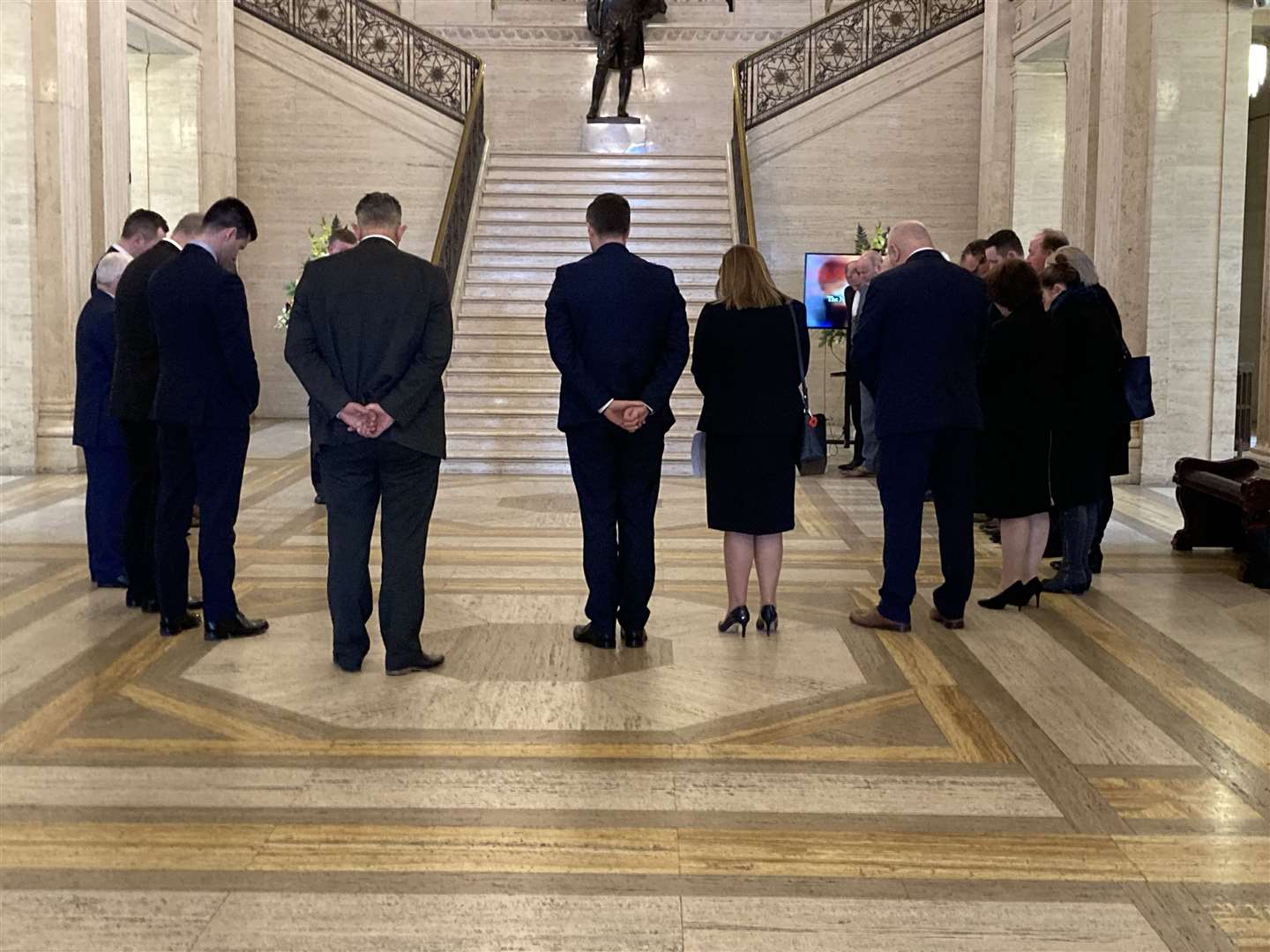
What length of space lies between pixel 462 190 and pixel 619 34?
383 centimetres

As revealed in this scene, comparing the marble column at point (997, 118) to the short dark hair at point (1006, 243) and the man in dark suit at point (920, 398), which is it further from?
the man in dark suit at point (920, 398)

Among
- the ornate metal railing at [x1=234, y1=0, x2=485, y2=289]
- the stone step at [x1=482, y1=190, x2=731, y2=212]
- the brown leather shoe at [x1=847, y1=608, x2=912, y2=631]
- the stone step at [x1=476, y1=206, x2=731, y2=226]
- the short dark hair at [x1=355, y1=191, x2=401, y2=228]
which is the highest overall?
the ornate metal railing at [x1=234, y1=0, x2=485, y2=289]

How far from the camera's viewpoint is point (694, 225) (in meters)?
15.9

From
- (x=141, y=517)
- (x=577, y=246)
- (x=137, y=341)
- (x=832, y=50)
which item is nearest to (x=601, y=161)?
(x=577, y=246)

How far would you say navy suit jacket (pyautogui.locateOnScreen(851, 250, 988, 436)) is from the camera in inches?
231

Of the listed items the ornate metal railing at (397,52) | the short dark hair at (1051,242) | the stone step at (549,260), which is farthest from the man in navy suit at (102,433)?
the ornate metal railing at (397,52)

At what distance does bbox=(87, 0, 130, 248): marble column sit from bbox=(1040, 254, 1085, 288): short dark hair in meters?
7.90

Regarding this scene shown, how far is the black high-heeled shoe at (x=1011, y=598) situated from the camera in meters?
6.58

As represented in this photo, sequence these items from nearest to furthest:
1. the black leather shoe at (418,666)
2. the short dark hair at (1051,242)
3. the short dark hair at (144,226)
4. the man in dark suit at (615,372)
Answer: the black leather shoe at (418,666) → the man in dark suit at (615,372) → the short dark hair at (144,226) → the short dark hair at (1051,242)

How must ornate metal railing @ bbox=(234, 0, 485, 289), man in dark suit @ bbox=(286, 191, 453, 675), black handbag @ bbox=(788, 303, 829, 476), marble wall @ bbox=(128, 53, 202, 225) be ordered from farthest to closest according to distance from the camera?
ornate metal railing @ bbox=(234, 0, 485, 289)
marble wall @ bbox=(128, 53, 202, 225)
black handbag @ bbox=(788, 303, 829, 476)
man in dark suit @ bbox=(286, 191, 453, 675)

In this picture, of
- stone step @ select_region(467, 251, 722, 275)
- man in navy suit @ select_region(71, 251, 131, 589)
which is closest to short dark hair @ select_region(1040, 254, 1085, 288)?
man in navy suit @ select_region(71, 251, 131, 589)

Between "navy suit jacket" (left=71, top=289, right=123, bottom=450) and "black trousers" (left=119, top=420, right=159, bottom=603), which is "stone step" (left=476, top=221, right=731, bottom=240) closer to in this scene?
"navy suit jacket" (left=71, top=289, right=123, bottom=450)

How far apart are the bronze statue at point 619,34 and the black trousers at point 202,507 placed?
1321 cm

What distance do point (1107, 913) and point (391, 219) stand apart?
10.9 feet
